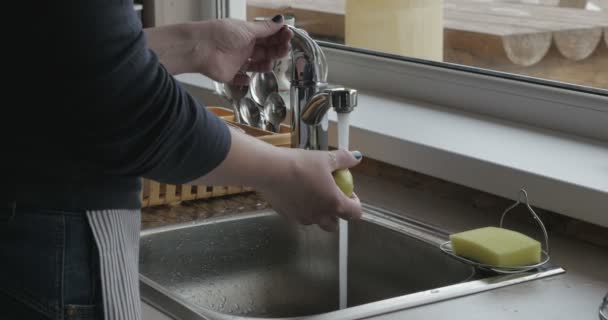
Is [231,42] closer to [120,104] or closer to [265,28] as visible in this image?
[265,28]

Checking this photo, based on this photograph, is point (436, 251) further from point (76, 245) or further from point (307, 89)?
point (76, 245)

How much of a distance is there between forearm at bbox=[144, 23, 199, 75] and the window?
0.75 m

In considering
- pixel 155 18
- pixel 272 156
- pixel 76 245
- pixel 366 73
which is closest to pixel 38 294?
pixel 76 245

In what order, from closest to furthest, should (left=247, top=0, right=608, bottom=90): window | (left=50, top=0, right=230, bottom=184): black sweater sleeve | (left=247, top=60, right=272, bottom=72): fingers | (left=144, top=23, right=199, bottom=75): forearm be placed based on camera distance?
1. (left=50, top=0, right=230, bottom=184): black sweater sleeve
2. (left=144, top=23, right=199, bottom=75): forearm
3. (left=247, top=60, right=272, bottom=72): fingers
4. (left=247, top=0, right=608, bottom=90): window

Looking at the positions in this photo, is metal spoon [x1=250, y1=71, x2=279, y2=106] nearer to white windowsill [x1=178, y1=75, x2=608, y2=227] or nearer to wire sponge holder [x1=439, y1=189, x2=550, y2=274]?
white windowsill [x1=178, y1=75, x2=608, y2=227]

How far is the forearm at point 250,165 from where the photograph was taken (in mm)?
891

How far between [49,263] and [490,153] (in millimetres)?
852

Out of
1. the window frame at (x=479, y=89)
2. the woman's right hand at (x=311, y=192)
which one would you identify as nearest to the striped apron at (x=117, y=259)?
the woman's right hand at (x=311, y=192)

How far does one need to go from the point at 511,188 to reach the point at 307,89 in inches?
13.9

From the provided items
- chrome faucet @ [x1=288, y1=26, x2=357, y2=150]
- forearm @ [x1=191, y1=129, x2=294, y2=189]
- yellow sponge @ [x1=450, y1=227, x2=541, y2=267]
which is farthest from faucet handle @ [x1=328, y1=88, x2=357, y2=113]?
forearm @ [x1=191, y1=129, x2=294, y2=189]

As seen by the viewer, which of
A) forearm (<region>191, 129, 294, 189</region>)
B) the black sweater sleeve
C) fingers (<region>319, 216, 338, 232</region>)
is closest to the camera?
the black sweater sleeve

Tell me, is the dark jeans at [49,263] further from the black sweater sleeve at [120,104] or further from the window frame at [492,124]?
the window frame at [492,124]

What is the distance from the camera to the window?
1608mm

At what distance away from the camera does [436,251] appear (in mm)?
1381
